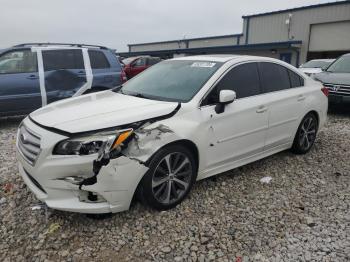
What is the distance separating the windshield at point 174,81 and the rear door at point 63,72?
3.47 metres

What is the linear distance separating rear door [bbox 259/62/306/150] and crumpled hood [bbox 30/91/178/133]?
64.4 inches

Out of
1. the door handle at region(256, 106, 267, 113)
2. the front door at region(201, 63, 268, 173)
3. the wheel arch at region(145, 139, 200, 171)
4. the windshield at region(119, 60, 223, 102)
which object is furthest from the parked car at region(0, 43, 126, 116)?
the wheel arch at region(145, 139, 200, 171)

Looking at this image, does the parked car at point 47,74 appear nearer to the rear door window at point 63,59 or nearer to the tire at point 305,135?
the rear door window at point 63,59

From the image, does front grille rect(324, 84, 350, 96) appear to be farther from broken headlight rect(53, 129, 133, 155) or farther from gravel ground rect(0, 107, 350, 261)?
broken headlight rect(53, 129, 133, 155)

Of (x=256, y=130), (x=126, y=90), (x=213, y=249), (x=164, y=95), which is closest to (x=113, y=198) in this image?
(x=213, y=249)

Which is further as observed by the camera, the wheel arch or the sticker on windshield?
the sticker on windshield

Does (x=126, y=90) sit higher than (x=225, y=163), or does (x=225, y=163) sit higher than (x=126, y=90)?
(x=126, y=90)

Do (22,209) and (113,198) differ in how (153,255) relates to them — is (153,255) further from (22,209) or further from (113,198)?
(22,209)

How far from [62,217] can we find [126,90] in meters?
1.82

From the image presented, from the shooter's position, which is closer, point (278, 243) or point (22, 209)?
point (278, 243)

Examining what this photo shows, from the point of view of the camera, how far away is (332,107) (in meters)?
10.2

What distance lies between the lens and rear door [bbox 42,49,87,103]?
7.70m

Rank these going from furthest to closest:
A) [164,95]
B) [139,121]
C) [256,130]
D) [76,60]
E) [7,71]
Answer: [76,60] < [7,71] < [256,130] < [164,95] < [139,121]

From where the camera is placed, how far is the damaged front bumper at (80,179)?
3.13 meters
